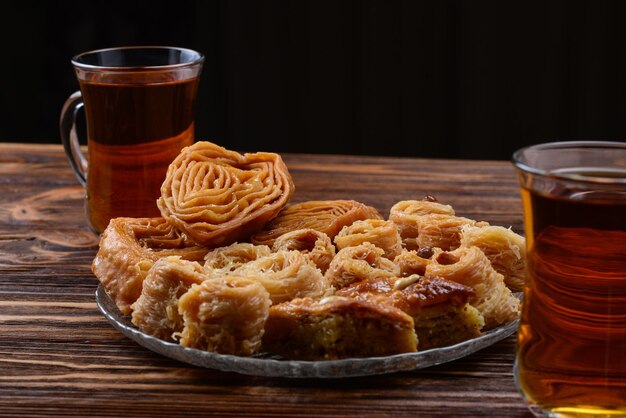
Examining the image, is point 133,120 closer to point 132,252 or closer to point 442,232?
point 132,252

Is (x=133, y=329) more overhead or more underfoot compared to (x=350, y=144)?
more overhead

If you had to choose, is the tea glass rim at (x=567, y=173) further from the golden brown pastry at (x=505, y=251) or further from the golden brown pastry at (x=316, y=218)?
the golden brown pastry at (x=316, y=218)

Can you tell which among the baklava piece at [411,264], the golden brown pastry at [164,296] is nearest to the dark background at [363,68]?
the baklava piece at [411,264]

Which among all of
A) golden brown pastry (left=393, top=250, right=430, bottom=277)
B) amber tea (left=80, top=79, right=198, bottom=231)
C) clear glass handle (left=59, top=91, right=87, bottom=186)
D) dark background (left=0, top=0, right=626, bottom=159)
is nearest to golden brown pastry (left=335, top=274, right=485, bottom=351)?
golden brown pastry (left=393, top=250, right=430, bottom=277)

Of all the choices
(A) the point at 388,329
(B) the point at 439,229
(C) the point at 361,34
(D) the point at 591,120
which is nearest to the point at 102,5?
(C) the point at 361,34

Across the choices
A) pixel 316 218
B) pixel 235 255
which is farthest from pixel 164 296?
pixel 316 218

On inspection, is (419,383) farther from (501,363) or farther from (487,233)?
(487,233)
